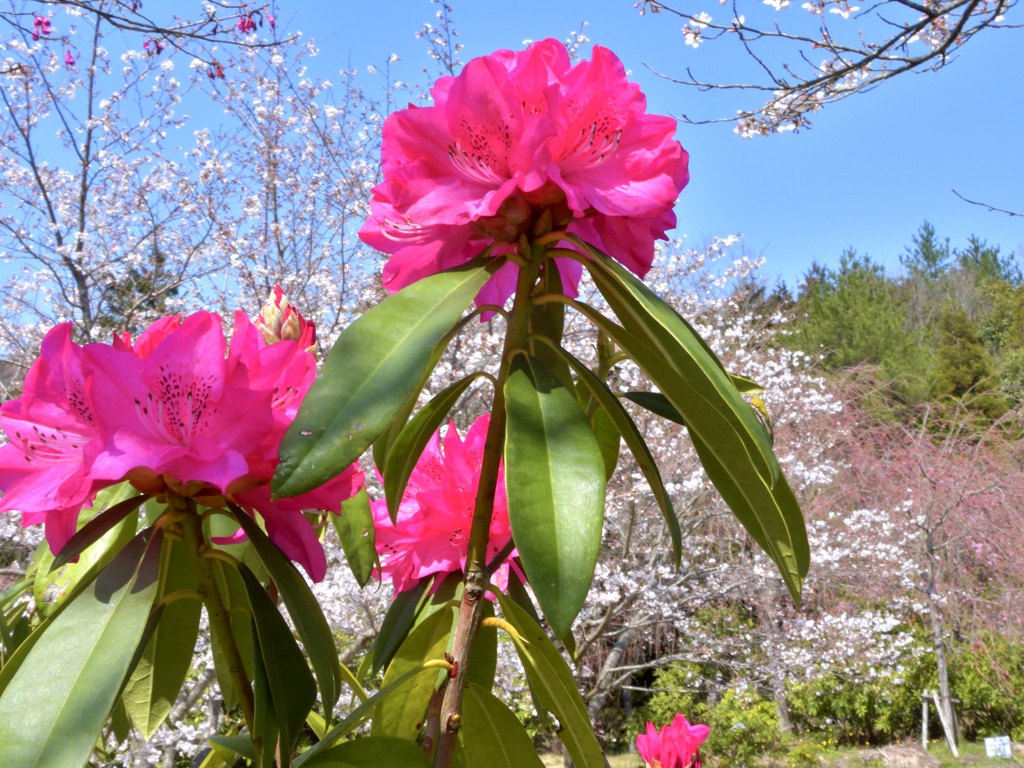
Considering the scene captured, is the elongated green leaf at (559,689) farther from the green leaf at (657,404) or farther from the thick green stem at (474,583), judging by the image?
the green leaf at (657,404)

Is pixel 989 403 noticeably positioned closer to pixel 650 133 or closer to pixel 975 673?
pixel 975 673

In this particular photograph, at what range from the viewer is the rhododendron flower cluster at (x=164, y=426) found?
50 cm

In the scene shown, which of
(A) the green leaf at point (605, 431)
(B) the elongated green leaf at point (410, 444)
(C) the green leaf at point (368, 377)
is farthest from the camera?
(A) the green leaf at point (605, 431)

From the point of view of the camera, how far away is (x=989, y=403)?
1402 centimetres

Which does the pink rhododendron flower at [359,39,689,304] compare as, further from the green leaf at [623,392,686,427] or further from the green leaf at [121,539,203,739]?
the green leaf at [121,539,203,739]

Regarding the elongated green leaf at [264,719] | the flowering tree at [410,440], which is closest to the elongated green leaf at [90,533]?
the flowering tree at [410,440]

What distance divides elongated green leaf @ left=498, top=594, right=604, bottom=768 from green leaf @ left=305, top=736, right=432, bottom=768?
0.09 m

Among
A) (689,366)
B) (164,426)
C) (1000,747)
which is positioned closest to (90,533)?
(164,426)

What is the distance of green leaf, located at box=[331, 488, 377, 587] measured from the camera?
0.70 m

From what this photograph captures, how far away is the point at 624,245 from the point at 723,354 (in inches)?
226

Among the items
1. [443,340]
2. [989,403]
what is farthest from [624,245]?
[989,403]

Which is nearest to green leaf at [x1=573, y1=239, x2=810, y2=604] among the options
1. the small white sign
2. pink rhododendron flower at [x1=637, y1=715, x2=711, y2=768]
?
pink rhododendron flower at [x1=637, y1=715, x2=711, y2=768]

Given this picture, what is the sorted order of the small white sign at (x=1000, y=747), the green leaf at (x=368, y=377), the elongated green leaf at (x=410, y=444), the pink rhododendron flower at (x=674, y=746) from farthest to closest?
the small white sign at (x=1000, y=747), the pink rhododendron flower at (x=674, y=746), the elongated green leaf at (x=410, y=444), the green leaf at (x=368, y=377)

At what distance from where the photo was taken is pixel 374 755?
0.54 meters
